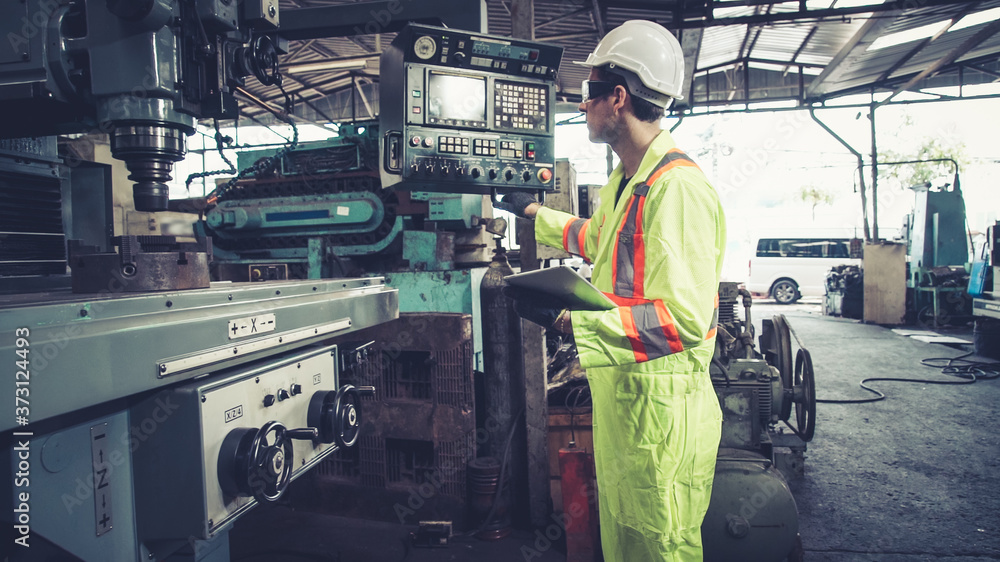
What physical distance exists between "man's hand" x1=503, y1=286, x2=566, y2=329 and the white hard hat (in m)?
0.65

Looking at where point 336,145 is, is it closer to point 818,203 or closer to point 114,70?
point 114,70

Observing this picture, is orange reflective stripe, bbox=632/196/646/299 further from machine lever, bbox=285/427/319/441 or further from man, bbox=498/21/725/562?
machine lever, bbox=285/427/319/441

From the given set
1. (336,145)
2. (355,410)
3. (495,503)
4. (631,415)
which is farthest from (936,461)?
(336,145)

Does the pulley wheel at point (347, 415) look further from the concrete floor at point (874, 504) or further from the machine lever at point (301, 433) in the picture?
the concrete floor at point (874, 504)

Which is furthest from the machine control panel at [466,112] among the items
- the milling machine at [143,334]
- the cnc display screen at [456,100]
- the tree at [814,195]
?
the tree at [814,195]

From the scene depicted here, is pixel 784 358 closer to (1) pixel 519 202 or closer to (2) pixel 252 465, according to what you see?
(1) pixel 519 202

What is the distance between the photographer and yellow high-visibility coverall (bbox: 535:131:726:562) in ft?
4.13

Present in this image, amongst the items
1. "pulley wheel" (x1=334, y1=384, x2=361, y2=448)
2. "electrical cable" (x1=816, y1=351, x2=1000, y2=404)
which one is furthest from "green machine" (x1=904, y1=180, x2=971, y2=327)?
"pulley wheel" (x1=334, y1=384, x2=361, y2=448)

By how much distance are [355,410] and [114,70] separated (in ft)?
2.80

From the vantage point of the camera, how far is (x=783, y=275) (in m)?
12.1

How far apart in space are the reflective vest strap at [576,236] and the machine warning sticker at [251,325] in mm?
1095

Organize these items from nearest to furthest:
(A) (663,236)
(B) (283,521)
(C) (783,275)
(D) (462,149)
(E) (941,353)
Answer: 1. (A) (663,236)
2. (D) (462,149)
3. (B) (283,521)
4. (E) (941,353)
5. (C) (783,275)

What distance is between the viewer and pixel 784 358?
3098 mm

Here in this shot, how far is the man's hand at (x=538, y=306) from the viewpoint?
1308mm
